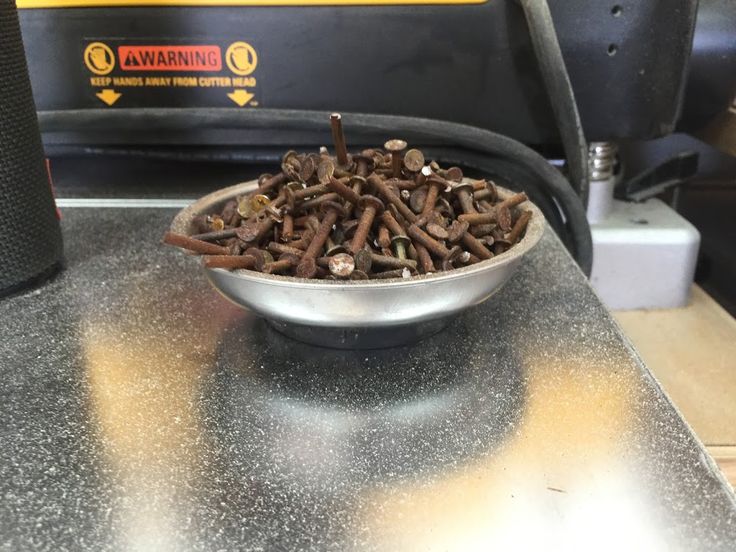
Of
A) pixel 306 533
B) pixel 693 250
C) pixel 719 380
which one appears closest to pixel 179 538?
pixel 306 533

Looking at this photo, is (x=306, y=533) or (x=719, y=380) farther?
(x=719, y=380)

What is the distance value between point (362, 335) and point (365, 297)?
7 cm

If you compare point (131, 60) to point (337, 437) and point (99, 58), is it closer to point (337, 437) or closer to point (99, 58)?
point (99, 58)

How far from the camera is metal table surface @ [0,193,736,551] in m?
0.34

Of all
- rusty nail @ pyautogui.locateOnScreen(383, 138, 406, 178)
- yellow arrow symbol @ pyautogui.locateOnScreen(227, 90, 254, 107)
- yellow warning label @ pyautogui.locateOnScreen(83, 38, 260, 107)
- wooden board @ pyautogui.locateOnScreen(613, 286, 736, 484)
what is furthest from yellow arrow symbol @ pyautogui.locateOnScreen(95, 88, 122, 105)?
wooden board @ pyautogui.locateOnScreen(613, 286, 736, 484)

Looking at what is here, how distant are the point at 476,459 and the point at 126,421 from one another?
20cm

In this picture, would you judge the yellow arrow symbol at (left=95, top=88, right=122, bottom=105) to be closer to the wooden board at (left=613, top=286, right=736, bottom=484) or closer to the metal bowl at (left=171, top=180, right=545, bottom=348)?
the metal bowl at (left=171, top=180, right=545, bottom=348)

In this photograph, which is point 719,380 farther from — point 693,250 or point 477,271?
point 477,271

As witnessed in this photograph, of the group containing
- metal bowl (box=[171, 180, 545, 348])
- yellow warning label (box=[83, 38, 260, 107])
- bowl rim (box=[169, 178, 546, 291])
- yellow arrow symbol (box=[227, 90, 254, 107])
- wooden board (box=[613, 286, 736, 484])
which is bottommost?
wooden board (box=[613, 286, 736, 484])

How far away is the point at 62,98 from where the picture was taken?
0.77 meters

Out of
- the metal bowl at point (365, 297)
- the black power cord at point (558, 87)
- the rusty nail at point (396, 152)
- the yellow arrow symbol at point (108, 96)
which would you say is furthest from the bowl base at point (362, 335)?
the yellow arrow symbol at point (108, 96)

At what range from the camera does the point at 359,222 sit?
477 mm

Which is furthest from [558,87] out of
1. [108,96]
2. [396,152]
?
[108,96]

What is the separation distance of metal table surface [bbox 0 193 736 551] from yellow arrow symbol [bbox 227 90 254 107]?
266mm
